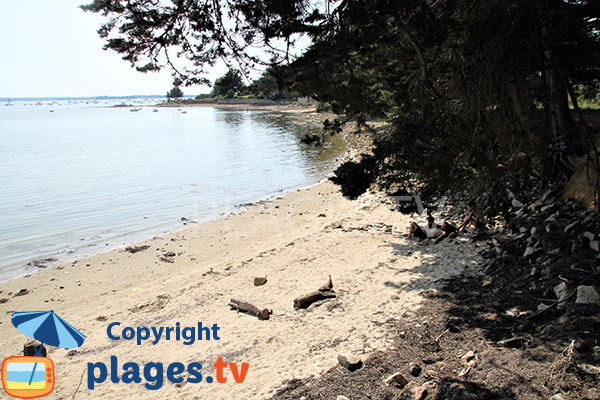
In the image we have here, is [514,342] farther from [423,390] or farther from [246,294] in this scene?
[246,294]

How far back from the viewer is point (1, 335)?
7246 mm

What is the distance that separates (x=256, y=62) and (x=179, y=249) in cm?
645

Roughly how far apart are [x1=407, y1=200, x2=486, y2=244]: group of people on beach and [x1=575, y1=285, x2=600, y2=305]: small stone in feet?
12.5

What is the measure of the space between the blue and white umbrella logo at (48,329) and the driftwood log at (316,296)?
3.53 m

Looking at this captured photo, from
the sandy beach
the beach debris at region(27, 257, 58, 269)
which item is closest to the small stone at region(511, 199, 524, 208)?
the sandy beach

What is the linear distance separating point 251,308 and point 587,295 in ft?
15.4

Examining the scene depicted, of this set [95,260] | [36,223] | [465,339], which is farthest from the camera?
→ [36,223]

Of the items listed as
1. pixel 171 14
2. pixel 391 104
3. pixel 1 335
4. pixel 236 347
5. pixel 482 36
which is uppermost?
pixel 171 14

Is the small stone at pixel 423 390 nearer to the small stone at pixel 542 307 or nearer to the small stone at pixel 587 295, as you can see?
the small stone at pixel 542 307

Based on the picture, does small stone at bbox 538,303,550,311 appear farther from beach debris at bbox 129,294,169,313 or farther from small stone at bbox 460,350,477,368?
beach debris at bbox 129,294,169,313

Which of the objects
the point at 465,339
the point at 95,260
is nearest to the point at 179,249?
the point at 95,260

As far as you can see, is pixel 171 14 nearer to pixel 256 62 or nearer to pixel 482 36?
pixel 256 62

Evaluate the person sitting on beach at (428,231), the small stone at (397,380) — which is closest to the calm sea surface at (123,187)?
the person sitting on beach at (428,231)

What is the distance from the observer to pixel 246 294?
7680mm
